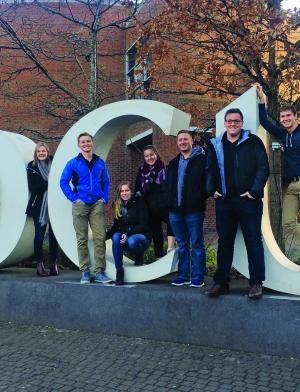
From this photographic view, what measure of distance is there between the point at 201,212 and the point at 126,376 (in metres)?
1.90

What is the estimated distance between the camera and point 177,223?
543cm

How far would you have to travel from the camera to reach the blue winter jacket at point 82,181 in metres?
5.89

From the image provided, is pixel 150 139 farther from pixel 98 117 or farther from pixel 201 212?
pixel 201 212

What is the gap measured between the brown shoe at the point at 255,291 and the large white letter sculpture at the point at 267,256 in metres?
0.25

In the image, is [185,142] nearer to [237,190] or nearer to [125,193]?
[237,190]

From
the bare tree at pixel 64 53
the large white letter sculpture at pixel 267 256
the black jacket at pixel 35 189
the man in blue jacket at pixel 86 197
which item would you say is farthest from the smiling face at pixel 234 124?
the bare tree at pixel 64 53

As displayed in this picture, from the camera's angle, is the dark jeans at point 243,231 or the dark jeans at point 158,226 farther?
the dark jeans at point 158,226

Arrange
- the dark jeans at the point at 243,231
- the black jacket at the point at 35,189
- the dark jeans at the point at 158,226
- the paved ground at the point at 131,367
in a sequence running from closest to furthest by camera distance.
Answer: the paved ground at the point at 131,367
the dark jeans at the point at 243,231
the dark jeans at the point at 158,226
the black jacket at the point at 35,189

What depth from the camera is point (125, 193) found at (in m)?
5.92

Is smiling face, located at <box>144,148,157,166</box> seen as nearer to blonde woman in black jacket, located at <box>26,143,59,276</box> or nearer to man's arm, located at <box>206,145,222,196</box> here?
man's arm, located at <box>206,145,222,196</box>

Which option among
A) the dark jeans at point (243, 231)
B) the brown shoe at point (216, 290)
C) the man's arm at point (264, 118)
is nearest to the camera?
the dark jeans at point (243, 231)

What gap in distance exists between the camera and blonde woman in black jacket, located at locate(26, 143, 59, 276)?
6621 millimetres

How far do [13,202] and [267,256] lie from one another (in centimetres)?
355

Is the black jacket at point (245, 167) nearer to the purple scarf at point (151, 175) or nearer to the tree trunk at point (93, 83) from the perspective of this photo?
the purple scarf at point (151, 175)
